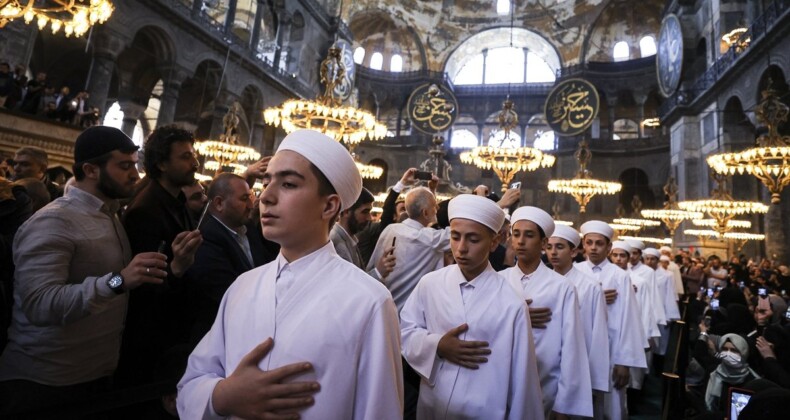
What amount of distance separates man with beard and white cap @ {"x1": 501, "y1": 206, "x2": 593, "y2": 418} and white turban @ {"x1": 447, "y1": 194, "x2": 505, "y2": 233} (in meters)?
0.66

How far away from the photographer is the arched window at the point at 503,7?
2698cm

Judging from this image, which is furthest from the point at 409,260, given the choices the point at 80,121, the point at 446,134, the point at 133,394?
the point at 446,134

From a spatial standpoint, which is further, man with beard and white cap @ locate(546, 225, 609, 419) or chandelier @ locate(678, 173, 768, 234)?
chandelier @ locate(678, 173, 768, 234)

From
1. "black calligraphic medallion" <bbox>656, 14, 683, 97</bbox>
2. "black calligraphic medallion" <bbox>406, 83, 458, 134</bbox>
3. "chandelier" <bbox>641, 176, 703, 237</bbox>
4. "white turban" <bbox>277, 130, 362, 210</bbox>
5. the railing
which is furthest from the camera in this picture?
"black calligraphic medallion" <bbox>656, 14, 683, 97</bbox>

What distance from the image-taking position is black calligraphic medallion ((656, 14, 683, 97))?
16.5 meters

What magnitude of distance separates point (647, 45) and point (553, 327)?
27389 mm

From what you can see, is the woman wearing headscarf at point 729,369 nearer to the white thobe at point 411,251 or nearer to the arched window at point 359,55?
the white thobe at point 411,251

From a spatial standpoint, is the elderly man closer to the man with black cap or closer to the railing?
the man with black cap

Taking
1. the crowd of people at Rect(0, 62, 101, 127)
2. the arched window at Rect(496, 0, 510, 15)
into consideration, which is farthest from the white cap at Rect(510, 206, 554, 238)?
the arched window at Rect(496, 0, 510, 15)

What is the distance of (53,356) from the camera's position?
5.47 feet

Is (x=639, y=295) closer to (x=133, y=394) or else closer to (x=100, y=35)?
(x=133, y=394)

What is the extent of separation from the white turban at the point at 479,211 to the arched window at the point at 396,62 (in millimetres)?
27982

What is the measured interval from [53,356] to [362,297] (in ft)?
4.60

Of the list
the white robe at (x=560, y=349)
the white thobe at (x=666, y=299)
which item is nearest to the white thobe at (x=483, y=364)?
the white robe at (x=560, y=349)
